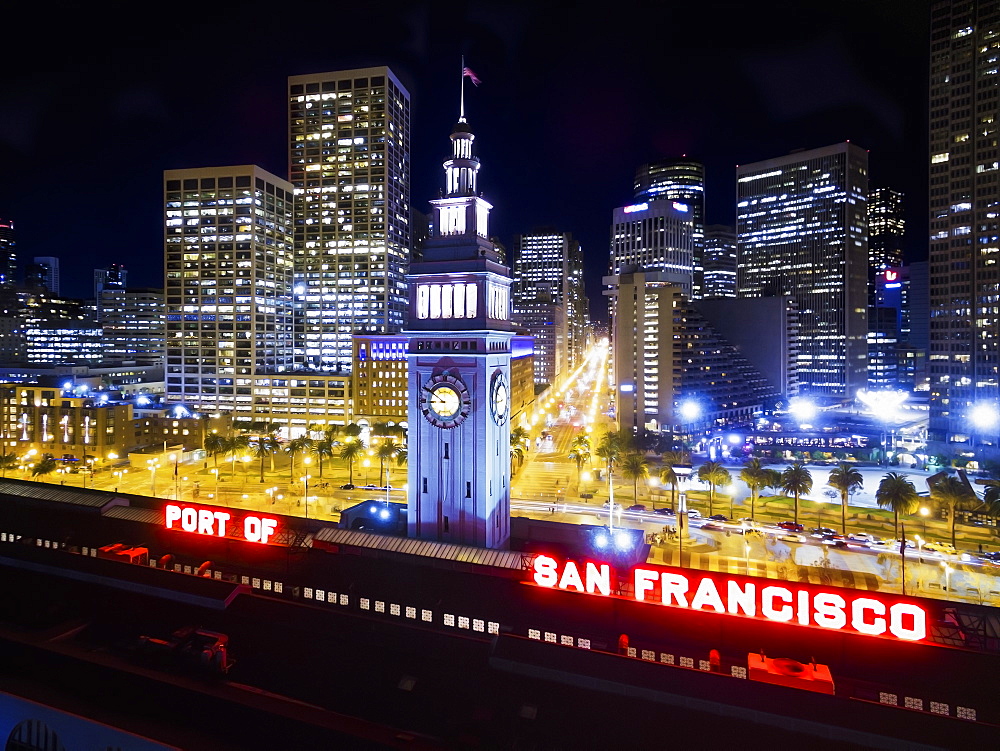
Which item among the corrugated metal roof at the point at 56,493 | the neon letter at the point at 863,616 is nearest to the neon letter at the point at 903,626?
the neon letter at the point at 863,616

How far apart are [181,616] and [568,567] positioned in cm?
2527

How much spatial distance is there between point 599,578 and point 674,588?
4.14 meters

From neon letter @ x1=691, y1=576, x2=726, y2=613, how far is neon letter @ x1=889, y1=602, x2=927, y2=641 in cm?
780

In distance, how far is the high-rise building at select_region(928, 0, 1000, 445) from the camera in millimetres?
133250

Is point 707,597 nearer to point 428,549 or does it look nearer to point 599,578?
point 599,578

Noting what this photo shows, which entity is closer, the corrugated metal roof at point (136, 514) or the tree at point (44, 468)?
the corrugated metal roof at point (136, 514)

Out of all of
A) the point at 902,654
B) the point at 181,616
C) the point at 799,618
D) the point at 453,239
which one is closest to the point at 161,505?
the point at 181,616

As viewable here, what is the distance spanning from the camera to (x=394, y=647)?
106 ft

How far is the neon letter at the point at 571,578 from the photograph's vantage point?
110ft

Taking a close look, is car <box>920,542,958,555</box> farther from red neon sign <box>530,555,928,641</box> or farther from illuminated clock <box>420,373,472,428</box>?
illuminated clock <box>420,373,472,428</box>

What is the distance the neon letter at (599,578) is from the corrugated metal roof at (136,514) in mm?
36067

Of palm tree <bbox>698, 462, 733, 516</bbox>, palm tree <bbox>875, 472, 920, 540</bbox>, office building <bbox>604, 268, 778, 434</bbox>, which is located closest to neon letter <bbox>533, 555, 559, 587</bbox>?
palm tree <bbox>875, 472, 920, 540</bbox>

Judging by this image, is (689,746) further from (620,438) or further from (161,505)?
(620,438)

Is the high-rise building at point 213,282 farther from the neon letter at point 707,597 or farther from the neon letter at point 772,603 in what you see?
the neon letter at point 772,603
